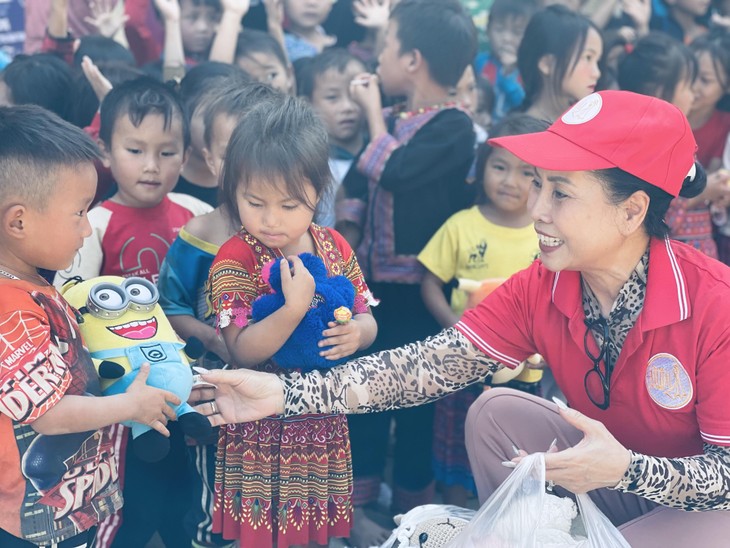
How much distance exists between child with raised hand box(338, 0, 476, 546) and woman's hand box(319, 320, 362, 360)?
0.98 metres

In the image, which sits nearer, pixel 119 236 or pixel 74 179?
pixel 74 179

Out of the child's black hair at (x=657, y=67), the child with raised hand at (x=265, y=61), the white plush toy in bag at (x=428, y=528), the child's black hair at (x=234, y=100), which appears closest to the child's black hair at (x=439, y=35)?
the child with raised hand at (x=265, y=61)

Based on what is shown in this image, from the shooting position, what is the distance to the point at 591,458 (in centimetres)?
215

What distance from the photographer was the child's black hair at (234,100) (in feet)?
9.43

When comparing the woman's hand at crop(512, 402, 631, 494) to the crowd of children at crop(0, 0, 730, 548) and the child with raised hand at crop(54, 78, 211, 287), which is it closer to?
the crowd of children at crop(0, 0, 730, 548)

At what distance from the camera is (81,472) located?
2.20 meters

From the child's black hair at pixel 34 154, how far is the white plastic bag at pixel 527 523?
1407mm

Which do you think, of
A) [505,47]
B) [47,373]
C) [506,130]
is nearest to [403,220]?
[506,130]

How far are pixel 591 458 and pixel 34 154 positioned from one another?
1613 millimetres

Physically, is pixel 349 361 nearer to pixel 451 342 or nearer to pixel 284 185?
pixel 451 342

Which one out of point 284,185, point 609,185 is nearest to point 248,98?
point 284,185

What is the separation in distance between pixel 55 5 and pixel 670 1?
3859 mm

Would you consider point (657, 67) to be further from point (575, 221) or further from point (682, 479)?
point (682, 479)

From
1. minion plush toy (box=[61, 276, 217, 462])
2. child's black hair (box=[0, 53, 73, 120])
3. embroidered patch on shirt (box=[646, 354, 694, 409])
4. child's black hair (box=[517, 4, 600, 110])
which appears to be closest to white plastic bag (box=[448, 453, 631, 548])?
embroidered patch on shirt (box=[646, 354, 694, 409])
